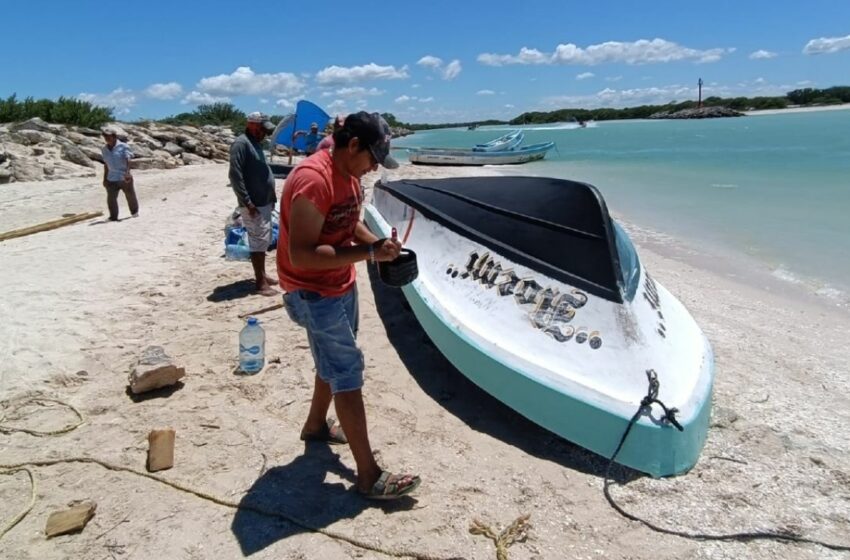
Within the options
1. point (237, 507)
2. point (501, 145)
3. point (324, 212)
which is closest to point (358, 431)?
point (237, 507)

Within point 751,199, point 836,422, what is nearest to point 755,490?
point 836,422

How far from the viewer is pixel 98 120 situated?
26.2 meters

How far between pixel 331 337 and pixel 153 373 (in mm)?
1841

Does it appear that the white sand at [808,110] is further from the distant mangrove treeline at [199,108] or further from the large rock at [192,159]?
the large rock at [192,159]

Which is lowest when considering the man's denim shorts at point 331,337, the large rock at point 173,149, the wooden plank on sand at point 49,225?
the man's denim shorts at point 331,337

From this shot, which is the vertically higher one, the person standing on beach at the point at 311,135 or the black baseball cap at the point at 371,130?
the person standing on beach at the point at 311,135

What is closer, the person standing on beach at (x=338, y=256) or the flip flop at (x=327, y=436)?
the person standing on beach at (x=338, y=256)

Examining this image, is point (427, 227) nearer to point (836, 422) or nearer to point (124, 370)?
point (124, 370)

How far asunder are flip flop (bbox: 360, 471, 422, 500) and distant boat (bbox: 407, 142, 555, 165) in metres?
24.8

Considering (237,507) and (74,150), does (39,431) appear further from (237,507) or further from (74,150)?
(74,150)

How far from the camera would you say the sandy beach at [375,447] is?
2629 millimetres

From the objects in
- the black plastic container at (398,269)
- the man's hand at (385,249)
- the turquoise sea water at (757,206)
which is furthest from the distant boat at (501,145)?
the man's hand at (385,249)

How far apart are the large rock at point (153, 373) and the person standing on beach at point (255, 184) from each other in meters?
2.10

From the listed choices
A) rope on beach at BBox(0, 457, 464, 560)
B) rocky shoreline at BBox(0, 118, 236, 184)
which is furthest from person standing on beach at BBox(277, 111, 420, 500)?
rocky shoreline at BBox(0, 118, 236, 184)
